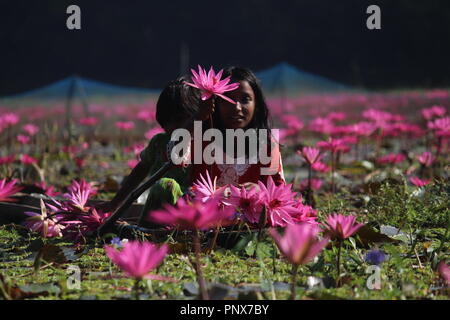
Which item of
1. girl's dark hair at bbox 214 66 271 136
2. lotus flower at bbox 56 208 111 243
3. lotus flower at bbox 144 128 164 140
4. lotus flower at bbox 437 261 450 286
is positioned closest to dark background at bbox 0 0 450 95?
lotus flower at bbox 144 128 164 140

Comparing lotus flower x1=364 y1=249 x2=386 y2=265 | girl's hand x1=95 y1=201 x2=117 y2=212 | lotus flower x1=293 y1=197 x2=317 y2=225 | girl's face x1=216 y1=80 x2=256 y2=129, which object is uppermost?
girl's face x1=216 y1=80 x2=256 y2=129

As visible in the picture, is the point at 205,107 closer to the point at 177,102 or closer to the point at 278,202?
the point at 278,202

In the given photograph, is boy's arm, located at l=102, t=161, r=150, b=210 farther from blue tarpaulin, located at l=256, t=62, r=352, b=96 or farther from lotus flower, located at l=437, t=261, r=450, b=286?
blue tarpaulin, located at l=256, t=62, r=352, b=96

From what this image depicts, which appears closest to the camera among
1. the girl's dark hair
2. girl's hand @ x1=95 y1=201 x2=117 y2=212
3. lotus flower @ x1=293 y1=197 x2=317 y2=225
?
lotus flower @ x1=293 y1=197 x2=317 y2=225

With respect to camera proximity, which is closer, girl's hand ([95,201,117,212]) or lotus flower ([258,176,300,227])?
lotus flower ([258,176,300,227])

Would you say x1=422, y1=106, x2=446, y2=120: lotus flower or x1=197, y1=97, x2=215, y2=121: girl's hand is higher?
x1=197, y1=97, x2=215, y2=121: girl's hand

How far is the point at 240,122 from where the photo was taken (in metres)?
2.48

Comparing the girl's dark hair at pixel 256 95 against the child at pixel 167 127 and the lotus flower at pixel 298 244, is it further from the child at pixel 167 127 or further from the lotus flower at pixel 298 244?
the lotus flower at pixel 298 244

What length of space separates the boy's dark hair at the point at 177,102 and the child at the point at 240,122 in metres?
0.12

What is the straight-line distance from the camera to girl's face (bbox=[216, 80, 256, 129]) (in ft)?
8.12

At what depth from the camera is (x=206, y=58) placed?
66.0 ft

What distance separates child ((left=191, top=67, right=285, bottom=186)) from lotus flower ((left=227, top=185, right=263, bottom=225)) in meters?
0.61

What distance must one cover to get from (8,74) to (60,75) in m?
1.84

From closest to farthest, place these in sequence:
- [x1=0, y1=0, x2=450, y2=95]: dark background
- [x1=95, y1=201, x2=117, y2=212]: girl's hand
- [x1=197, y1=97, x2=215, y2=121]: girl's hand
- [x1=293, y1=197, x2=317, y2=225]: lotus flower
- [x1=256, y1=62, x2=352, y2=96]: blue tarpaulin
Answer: [x1=197, y1=97, x2=215, y2=121]: girl's hand
[x1=293, y1=197, x2=317, y2=225]: lotus flower
[x1=95, y1=201, x2=117, y2=212]: girl's hand
[x1=256, y1=62, x2=352, y2=96]: blue tarpaulin
[x1=0, y1=0, x2=450, y2=95]: dark background
